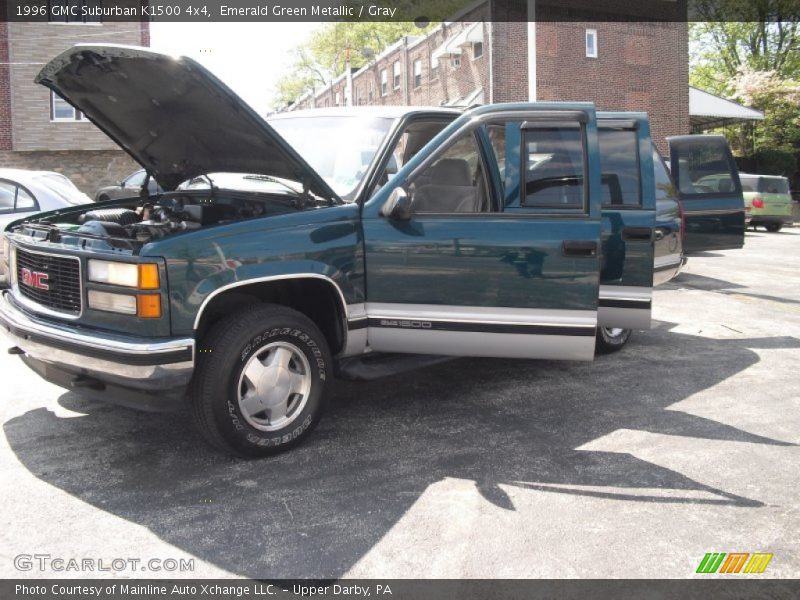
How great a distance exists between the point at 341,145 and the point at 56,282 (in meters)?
1.96

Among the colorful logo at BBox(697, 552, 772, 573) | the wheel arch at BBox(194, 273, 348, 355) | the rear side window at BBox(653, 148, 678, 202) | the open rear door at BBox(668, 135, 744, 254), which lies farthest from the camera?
the open rear door at BBox(668, 135, 744, 254)

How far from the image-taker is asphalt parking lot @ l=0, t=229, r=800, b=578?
3090 mm

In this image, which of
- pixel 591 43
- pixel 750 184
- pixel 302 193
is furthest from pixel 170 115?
pixel 591 43

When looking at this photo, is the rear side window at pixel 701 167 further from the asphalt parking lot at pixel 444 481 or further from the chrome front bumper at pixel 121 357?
the chrome front bumper at pixel 121 357

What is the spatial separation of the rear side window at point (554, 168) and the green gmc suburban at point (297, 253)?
0.01 meters

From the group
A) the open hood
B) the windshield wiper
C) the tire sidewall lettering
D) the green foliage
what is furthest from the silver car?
the green foliage

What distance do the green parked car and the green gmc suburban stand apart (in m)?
19.4

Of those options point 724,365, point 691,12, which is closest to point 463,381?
point 724,365

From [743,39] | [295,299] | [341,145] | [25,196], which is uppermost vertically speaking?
[743,39]

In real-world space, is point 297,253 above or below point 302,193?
below

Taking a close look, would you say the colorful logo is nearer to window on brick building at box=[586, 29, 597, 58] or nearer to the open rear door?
the open rear door

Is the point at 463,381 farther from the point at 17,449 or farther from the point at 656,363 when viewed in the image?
the point at 17,449

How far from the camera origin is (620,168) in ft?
18.4

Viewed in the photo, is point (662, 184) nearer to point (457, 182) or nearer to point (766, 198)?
point (457, 182)
